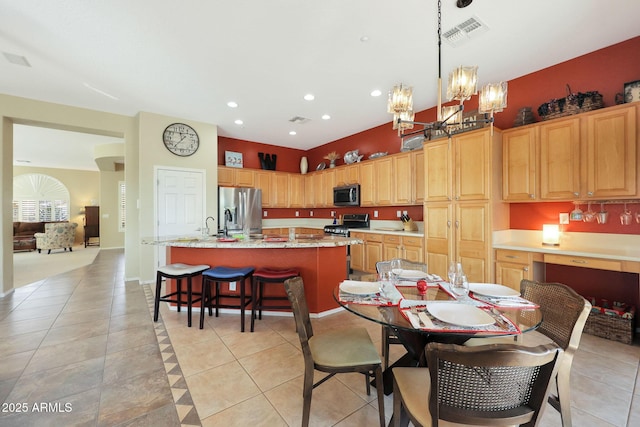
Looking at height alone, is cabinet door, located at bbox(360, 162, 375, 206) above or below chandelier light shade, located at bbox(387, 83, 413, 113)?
below

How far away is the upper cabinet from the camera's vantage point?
8.59ft

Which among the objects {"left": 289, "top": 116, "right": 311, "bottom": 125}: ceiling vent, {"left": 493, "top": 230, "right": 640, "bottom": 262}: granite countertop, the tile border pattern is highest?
{"left": 289, "top": 116, "right": 311, "bottom": 125}: ceiling vent

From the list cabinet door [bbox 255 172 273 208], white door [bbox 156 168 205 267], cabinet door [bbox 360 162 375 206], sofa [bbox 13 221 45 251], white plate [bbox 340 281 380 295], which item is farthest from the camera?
sofa [bbox 13 221 45 251]

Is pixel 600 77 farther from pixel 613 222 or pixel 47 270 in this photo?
pixel 47 270

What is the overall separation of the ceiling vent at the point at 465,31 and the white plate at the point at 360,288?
2550mm

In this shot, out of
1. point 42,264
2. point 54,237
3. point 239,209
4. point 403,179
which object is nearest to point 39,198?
point 54,237

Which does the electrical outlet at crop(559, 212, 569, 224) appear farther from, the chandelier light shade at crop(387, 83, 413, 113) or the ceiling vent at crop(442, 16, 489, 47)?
the chandelier light shade at crop(387, 83, 413, 113)

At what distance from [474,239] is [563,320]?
6.74ft

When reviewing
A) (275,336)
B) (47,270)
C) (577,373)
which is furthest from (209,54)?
(47,270)

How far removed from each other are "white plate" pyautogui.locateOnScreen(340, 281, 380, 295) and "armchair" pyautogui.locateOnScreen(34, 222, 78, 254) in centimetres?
1029

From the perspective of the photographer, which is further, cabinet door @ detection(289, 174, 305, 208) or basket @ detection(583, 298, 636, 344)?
cabinet door @ detection(289, 174, 305, 208)

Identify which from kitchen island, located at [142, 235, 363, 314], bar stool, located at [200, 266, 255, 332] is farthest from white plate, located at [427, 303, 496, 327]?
bar stool, located at [200, 266, 255, 332]

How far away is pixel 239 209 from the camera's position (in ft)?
18.9

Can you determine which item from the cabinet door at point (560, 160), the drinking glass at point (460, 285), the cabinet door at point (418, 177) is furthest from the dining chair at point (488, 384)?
the cabinet door at point (418, 177)
